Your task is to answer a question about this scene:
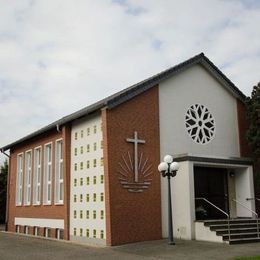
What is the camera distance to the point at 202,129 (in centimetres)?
1962

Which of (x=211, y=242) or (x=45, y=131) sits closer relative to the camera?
(x=211, y=242)

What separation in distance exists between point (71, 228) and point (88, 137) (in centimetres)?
391

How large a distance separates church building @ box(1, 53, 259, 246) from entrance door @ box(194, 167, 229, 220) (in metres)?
0.04

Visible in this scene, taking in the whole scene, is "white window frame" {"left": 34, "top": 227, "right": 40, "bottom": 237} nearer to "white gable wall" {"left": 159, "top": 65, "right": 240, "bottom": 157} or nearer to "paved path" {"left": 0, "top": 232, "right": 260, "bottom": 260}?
"paved path" {"left": 0, "top": 232, "right": 260, "bottom": 260}

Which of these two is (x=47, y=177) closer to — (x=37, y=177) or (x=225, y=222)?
(x=37, y=177)

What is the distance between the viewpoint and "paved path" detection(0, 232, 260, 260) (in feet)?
42.5

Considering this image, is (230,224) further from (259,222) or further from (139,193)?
(139,193)

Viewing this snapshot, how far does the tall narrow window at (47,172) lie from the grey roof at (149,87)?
3.33 feet

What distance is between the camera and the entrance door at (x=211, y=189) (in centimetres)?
1931

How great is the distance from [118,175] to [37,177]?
Result: 27.3ft

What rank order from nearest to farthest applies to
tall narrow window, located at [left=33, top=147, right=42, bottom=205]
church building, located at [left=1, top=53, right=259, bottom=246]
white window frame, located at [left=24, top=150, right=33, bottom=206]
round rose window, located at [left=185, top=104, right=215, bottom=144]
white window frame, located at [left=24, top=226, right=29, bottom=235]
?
church building, located at [left=1, top=53, right=259, bottom=246]
round rose window, located at [left=185, top=104, right=215, bottom=144]
tall narrow window, located at [left=33, top=147, right=42, bottom=205]
white window frame, located at [left=24, top=226, right=29, bottom=235]
white window frame, located at [left=24, top=150, right=33, bottom=206]

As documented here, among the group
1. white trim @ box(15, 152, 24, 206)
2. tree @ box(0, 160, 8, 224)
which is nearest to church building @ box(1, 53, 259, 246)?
white trim @ box(15, 152, 24, 206)

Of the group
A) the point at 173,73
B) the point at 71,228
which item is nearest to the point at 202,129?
the point at 173,73

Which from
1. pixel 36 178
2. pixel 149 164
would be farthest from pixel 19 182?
pixel 149 164
